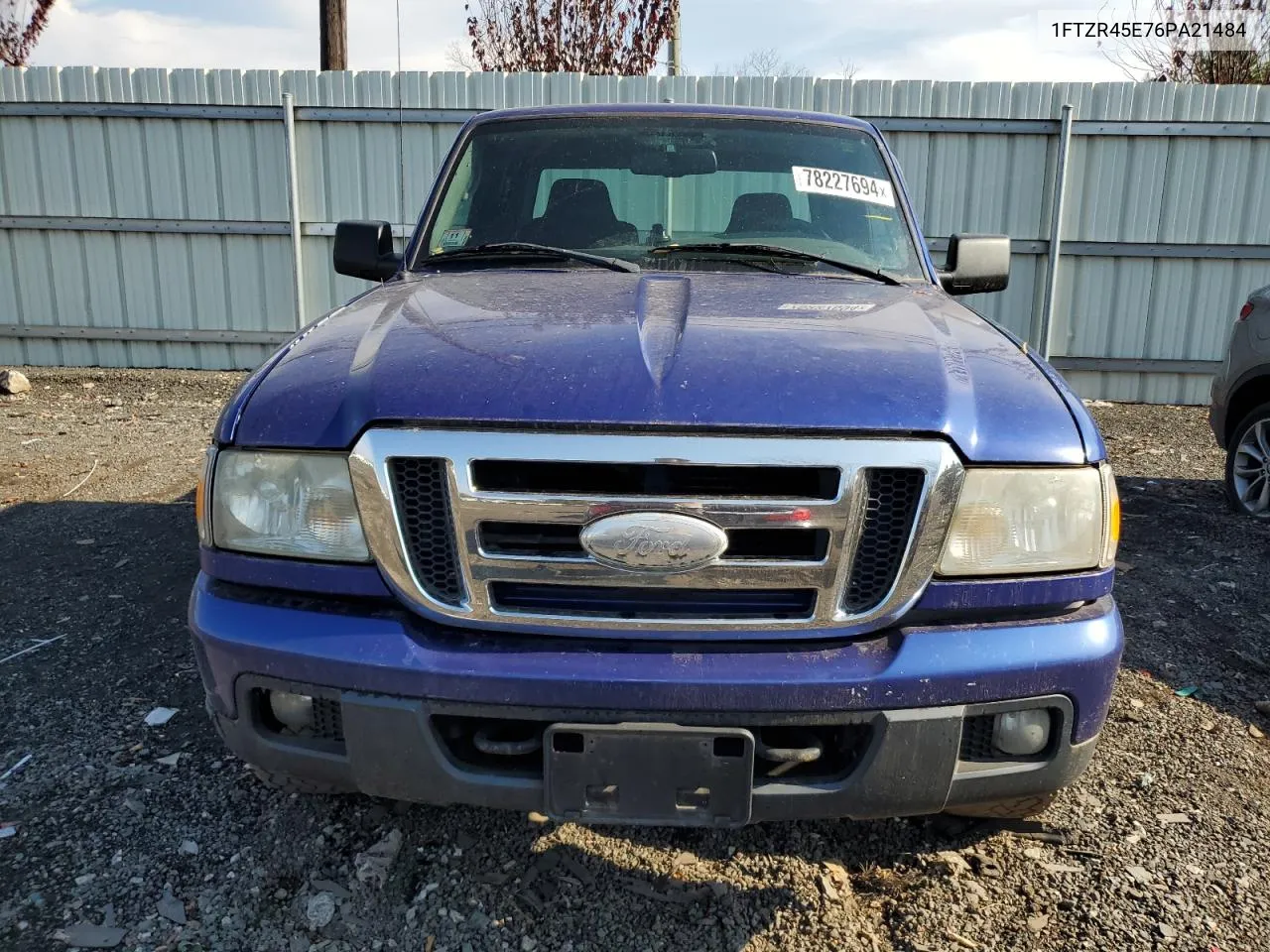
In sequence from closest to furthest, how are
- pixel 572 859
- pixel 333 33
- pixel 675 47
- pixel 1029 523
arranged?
pixel 1029 523
pixel 572 859
pixel 333 33
pixel 675 47

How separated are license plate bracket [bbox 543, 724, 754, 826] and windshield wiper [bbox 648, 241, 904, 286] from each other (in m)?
1.64

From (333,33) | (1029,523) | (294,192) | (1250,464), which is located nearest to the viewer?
(1029,523)

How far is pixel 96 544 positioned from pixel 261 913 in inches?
124

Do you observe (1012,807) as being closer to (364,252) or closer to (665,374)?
(665,374)

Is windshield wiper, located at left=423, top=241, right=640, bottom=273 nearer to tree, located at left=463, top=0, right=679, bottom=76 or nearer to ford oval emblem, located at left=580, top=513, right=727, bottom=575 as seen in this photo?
ford oval emblem, located at left=580, top=513, right=727, bottom=575

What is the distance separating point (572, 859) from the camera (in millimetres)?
2311

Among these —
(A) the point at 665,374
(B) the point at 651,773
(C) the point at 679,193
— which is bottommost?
(B) the point at 651,773

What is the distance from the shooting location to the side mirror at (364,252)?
3275 millimetres

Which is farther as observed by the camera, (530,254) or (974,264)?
(974,264)

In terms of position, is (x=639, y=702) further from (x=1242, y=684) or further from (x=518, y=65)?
(x=518, y=65)

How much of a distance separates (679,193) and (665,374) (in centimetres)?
160

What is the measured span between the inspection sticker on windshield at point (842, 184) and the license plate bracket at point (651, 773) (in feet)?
6.74

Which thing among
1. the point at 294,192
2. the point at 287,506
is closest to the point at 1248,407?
the point at 287,506

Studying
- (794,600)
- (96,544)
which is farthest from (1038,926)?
(96,544)
